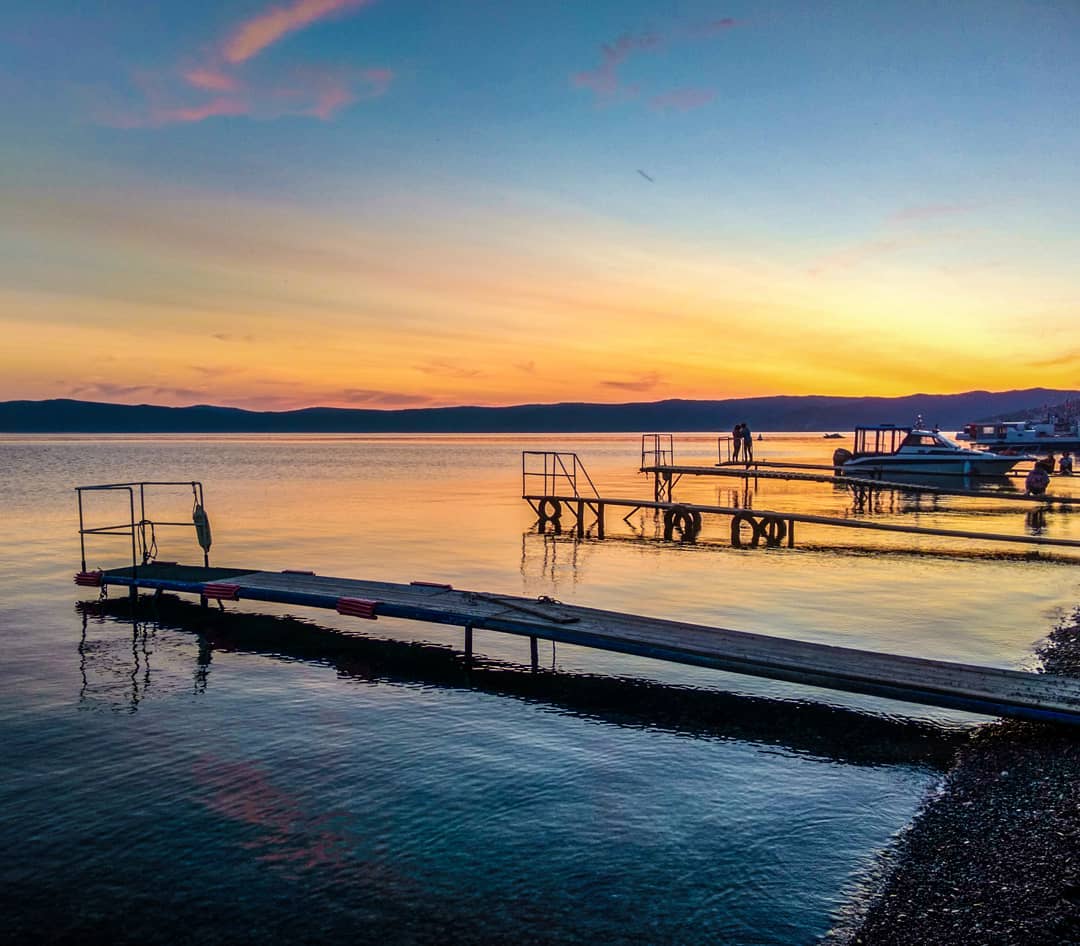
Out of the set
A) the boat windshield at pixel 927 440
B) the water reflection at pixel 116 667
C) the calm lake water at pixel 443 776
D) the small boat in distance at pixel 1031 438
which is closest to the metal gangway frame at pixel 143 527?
the calm lake water at pixel 443 776

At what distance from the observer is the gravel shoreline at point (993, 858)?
6.78 meters

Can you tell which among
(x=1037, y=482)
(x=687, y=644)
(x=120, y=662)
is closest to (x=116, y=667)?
(x=120, y=662)

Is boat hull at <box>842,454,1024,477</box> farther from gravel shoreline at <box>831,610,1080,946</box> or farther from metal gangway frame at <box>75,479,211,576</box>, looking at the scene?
gravel shoreline at <box>831,610,1080,946</box>

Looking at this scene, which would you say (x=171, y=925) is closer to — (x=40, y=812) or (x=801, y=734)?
(x=40, y=812)

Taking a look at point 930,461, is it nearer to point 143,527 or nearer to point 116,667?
point 143,527

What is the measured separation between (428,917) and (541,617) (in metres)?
8.27

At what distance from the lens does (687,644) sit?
13734mm

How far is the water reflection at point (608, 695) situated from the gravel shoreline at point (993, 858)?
1.08 m

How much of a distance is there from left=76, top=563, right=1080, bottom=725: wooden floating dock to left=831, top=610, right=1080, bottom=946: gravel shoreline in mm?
643

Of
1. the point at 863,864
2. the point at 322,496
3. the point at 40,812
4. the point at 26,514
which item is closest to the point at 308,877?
the point at 40,812

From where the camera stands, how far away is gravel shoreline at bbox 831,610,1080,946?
6.78 m

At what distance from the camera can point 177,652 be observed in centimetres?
1720

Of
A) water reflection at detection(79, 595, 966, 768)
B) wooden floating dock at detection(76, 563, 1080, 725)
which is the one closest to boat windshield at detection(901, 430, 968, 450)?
wooden floating dock at detection(76, 563, 1080, 725)

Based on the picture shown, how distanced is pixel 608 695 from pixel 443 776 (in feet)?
13.6
